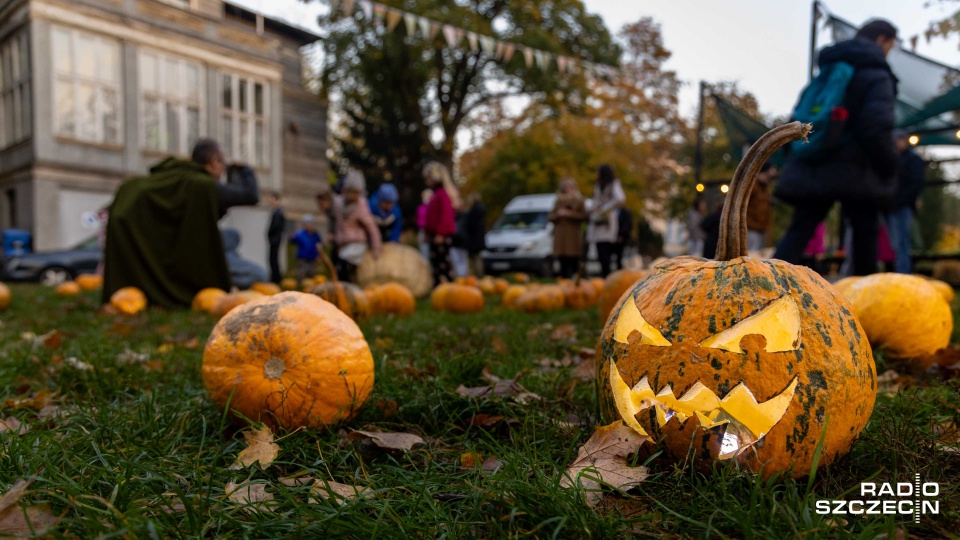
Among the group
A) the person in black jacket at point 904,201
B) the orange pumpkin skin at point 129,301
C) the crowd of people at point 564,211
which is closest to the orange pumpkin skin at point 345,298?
the crowd of people at point 564,211

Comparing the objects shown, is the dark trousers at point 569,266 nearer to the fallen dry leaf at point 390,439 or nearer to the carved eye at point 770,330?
the fallen dry leaf at point 390,439

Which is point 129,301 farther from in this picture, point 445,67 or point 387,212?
point 445,67

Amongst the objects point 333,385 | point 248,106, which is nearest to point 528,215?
point 248,106

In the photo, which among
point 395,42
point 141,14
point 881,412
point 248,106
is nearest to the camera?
point 881,412

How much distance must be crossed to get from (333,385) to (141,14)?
18.6 m

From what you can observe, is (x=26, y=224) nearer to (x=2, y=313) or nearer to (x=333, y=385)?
(x=2, y=313)

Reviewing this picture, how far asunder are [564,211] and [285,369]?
7663 millimetres

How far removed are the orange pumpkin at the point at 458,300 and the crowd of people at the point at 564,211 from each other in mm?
1531

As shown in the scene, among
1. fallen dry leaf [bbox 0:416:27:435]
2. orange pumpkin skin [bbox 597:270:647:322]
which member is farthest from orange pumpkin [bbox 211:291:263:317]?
fallen dry leaf [bbox 0:416:27:435]

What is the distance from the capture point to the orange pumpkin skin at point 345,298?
4.55 m

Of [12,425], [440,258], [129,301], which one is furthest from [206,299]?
[12,425]

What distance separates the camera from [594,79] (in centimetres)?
2684

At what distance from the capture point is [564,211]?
9414mm

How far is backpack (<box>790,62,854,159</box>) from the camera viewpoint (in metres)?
4.30
